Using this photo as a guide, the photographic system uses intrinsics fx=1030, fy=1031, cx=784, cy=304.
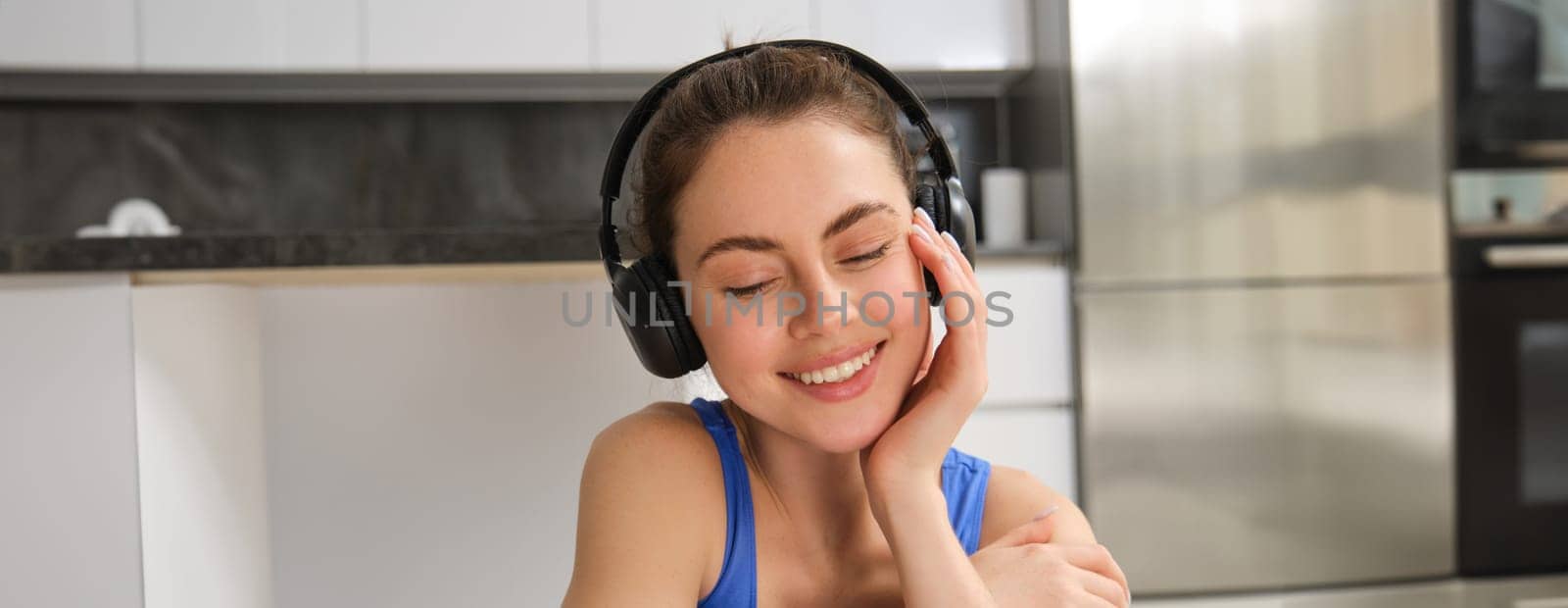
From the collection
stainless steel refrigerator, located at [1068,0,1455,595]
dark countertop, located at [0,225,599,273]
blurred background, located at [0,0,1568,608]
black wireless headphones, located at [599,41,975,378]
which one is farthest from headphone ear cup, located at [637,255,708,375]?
stainless steel refrigerator, located at [1068,0,1455,595]

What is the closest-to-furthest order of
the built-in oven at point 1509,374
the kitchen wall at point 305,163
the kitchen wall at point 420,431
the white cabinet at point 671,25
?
the kitchen wall at point 420,431
the built-in oven at point 1509,374
the white cabinet at point 671,25
the kitchen wall at point 305,163

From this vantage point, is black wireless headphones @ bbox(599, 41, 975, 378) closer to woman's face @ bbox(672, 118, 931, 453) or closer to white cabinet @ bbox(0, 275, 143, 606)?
woman's face @ bbox(672, 118, 931, 453)

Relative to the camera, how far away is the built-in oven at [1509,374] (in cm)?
227

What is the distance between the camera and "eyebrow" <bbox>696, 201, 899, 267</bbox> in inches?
30.2

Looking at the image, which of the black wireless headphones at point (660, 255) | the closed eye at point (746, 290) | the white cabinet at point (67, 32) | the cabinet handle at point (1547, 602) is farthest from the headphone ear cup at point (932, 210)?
the white cabinet at point (67, 32)

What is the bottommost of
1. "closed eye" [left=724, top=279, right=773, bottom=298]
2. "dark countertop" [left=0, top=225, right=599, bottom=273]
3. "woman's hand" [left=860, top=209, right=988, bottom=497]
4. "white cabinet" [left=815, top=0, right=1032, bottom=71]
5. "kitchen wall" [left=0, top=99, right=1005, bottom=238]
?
"woman's hand" [left=860, top=209, right=988, bottom=497]

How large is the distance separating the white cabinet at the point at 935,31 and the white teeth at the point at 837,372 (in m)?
1.87

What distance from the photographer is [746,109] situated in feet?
2.66

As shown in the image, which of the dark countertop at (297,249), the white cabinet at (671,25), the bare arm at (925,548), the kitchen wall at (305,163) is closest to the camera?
the bare arm at (925,548)

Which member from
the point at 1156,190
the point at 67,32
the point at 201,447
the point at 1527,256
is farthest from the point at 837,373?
the point at 67,32

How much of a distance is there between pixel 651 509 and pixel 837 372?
0.58ft

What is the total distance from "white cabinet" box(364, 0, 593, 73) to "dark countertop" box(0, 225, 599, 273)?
5.36ft

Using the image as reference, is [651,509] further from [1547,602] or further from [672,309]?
[1547,602]

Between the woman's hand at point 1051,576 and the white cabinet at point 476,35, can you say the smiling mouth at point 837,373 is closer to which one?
the woman's hand at point 1051,576
